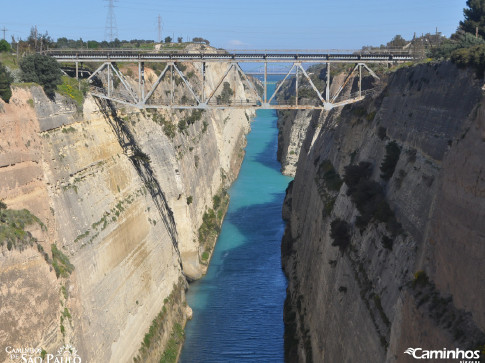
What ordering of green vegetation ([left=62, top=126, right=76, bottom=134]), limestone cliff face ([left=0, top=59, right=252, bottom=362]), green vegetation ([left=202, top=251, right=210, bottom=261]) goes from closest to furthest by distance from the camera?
limestone cliff face ([left=0, top=59, right=252, bottom=362]), green vegetation ([left=62, top=126, right=76, bottom=134]), green vegetation ([left=202, top=251, right=210, bottom=261])

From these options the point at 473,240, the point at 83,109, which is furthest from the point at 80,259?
the point at 473,240

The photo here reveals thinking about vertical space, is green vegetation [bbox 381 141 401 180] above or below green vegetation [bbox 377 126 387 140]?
below

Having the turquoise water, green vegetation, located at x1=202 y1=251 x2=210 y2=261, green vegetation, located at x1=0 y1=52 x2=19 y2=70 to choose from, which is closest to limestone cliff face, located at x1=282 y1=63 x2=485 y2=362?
the turquoise water

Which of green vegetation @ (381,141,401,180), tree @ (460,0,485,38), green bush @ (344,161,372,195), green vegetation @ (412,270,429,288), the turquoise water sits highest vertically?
tree @ (460,0,485,38)

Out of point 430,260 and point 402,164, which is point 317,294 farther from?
point 430,260

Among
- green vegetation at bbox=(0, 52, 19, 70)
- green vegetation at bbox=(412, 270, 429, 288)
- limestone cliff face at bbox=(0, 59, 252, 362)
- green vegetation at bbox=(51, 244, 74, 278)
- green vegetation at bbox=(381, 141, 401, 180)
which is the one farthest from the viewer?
green vegetation at bbox=(0, 52, 19, 70)

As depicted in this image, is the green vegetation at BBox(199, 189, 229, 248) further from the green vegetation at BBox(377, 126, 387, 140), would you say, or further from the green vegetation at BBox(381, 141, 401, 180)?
the green vegetation at BBox(381, 141, 401, 180)

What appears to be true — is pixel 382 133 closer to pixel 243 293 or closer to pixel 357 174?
pixel 357 174

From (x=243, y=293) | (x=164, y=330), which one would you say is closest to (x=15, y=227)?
(x=164, y=330)
